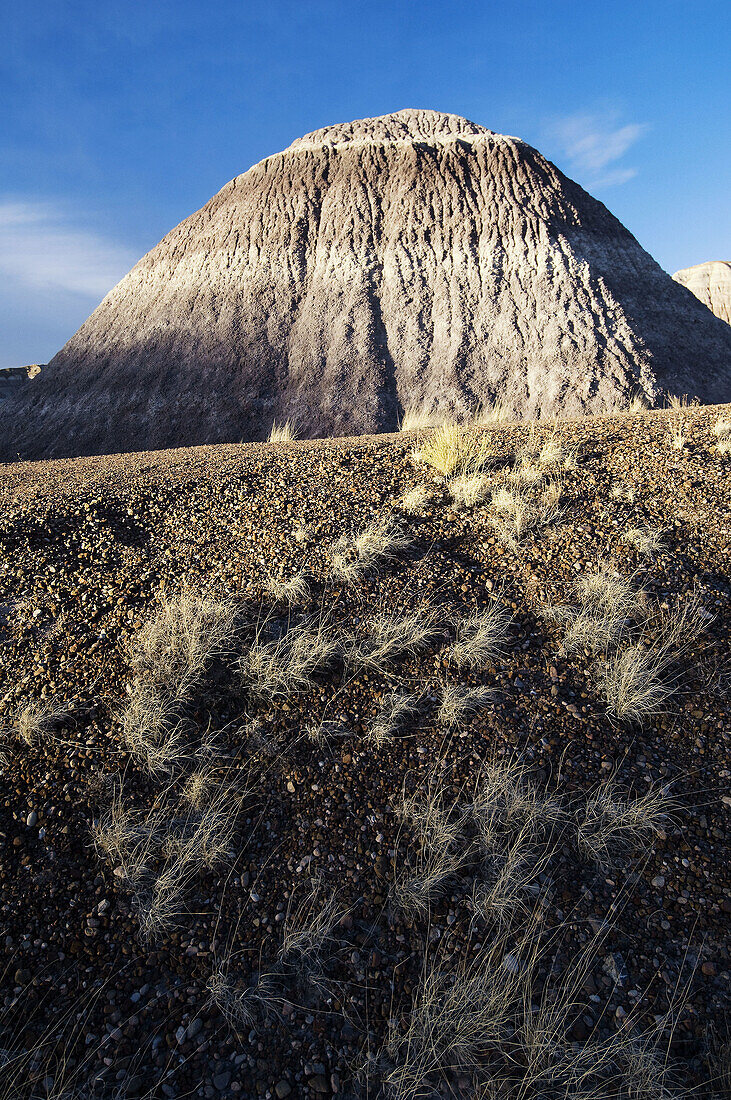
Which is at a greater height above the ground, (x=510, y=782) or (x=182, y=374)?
(x=182, y=374)

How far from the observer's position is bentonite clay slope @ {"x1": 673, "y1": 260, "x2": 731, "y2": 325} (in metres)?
38.8

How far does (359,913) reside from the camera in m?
2.79

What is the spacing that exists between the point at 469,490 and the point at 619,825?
3.41 m

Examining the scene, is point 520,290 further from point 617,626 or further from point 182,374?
point 617,626

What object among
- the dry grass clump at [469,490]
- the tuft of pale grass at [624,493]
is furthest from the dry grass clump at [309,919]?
the tuft of pale grass at [624,493]

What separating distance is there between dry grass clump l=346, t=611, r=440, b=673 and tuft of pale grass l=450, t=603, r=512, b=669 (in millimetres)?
225

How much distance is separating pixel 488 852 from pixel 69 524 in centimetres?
481

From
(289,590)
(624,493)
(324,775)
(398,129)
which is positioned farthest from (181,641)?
(398,129)

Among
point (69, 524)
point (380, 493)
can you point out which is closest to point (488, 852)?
point (380, 493)

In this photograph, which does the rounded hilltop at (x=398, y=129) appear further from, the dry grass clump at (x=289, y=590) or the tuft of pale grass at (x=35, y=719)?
the tuft of pale grass at (x=35, y=719)

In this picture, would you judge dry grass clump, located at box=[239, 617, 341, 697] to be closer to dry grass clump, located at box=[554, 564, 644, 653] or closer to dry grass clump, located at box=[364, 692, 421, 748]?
dry grass clump, located at box=[364, 692, 421, 748]

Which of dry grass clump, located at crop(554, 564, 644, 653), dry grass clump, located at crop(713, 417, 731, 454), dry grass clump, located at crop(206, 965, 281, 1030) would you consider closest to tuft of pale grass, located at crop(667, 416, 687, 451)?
dry grass clump, located at crop(713, 417, 731, 454)

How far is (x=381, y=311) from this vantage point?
21.2 m

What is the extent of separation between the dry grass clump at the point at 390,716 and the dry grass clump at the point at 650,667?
1.38 m
